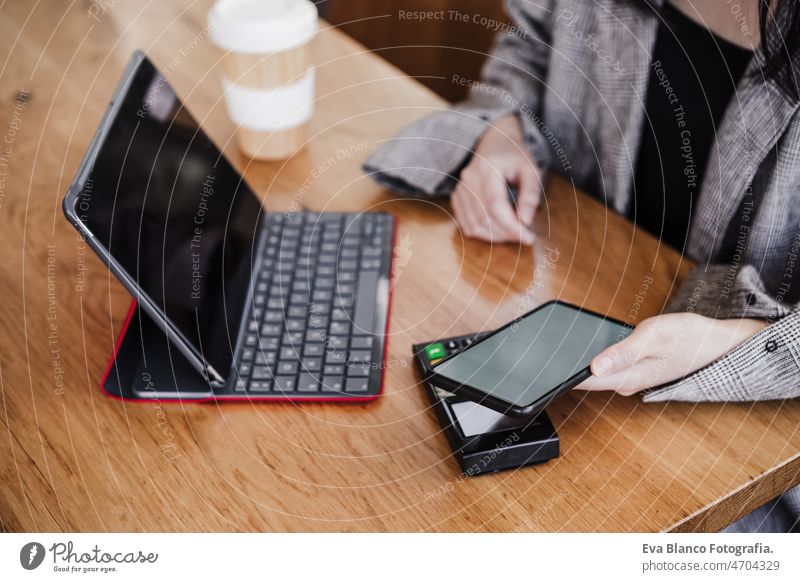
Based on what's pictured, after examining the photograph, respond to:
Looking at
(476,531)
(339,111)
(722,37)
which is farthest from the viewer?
(339,111)

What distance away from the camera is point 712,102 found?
51cm

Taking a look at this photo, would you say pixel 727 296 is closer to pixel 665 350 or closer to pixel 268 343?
pixel 665 350

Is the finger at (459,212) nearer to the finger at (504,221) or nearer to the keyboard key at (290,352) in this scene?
the finger at (504,221)

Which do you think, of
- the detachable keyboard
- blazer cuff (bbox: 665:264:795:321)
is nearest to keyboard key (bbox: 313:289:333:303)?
the detachable keyboard

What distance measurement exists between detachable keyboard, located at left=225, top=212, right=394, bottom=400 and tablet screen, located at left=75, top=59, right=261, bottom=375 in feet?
0.06

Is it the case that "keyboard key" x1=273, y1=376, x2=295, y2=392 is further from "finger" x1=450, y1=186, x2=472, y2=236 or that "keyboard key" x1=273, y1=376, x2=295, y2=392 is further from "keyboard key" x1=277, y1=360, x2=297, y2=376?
"finger" x1=450, y1=186, x2=472, y2=236

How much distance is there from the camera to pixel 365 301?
45cm

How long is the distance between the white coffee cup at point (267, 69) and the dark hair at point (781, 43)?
315 millimetres

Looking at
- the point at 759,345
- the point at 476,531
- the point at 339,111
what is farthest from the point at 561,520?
the point at 339,111

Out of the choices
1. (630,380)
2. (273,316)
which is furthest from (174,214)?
(630,380)

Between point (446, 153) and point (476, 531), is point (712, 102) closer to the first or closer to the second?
point (446, 153)

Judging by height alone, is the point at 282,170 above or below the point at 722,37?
below

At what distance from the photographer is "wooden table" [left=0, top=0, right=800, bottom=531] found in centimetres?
35
